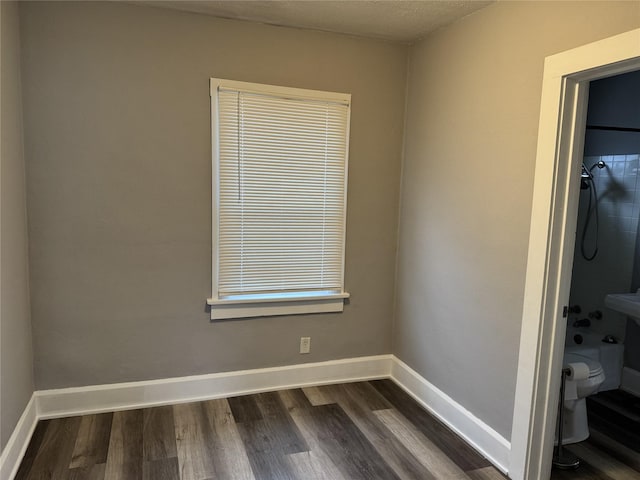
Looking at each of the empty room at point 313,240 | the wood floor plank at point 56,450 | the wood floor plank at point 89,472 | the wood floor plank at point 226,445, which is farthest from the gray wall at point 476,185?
the wood floor plank at point 56,450

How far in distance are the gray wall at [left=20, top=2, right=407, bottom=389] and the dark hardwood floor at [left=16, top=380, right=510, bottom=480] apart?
11.3 inches

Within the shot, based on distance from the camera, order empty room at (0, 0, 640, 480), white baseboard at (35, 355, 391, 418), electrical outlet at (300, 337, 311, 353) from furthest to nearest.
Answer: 1. electrical outlet at (300, 337, 311, 353)
2. white baseboard at (35, 355, 391, 418)
3. empty room at (0, 0, 640, 480)

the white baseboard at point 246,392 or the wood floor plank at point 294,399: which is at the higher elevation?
the white baseboard at point 246,392

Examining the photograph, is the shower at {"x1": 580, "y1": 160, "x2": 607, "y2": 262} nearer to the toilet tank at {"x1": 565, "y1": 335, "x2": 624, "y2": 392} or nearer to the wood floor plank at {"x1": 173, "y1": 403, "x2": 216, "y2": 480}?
the toilet tank at {"x1": 565, "y1": 335, "x2": 624, "y2": 392}

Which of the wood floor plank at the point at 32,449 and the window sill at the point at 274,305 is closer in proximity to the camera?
the wood floor plank at the point at 32,449

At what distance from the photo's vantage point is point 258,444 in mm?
2391

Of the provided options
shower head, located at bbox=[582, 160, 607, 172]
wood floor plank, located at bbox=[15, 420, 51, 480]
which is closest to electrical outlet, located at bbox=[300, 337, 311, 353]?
wood floor plank, located at bbox=[15, 420, 51, 480]

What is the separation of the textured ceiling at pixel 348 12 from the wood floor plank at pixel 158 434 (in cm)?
240

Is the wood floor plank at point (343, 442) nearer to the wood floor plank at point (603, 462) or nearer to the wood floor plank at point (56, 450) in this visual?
the wood floor plank at point (603, 462)

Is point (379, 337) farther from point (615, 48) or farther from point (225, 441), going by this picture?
point (615, 48)

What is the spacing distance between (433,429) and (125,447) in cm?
174

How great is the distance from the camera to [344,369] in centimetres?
319

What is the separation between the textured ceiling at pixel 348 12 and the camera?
2.35m

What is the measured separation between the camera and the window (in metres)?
2.72
